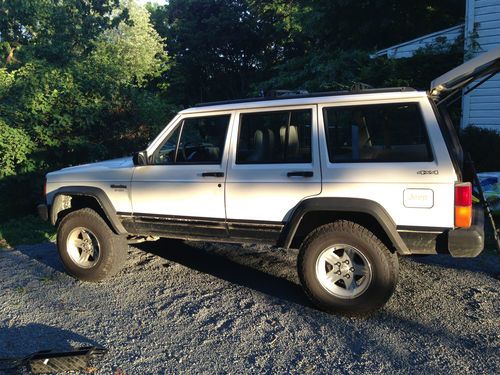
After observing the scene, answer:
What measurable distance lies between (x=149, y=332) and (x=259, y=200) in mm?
1497

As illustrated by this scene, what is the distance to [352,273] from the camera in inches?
167

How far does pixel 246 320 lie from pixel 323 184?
1.36 m

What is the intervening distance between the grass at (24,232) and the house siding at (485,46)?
373 inches

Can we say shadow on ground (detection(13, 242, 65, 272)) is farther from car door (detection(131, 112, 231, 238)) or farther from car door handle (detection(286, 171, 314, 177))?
car door handle (detection(286, 171, 314, 177))

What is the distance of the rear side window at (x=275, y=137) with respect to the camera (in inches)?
174

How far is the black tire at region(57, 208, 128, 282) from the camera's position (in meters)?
5.30

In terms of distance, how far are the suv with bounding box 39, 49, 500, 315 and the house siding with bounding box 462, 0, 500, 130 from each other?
7368mm

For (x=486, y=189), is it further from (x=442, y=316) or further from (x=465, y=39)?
(x=465, y=39)

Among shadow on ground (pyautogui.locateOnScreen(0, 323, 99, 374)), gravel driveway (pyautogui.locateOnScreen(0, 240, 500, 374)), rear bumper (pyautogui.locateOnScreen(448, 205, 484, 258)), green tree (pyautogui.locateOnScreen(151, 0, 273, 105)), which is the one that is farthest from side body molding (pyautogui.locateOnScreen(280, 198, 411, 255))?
green tree (pyautogui.locateOnScreen(151, 0, 273, 105))

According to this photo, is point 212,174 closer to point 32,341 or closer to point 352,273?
point 352,273

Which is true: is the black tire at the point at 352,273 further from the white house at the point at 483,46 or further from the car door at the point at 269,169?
the white house at the point at 483,46

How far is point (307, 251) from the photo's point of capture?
4305mm

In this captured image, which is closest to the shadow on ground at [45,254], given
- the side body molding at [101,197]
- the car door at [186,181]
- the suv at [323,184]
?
the side body molding at [101,197]

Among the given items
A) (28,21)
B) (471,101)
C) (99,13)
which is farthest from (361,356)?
(99,13)
